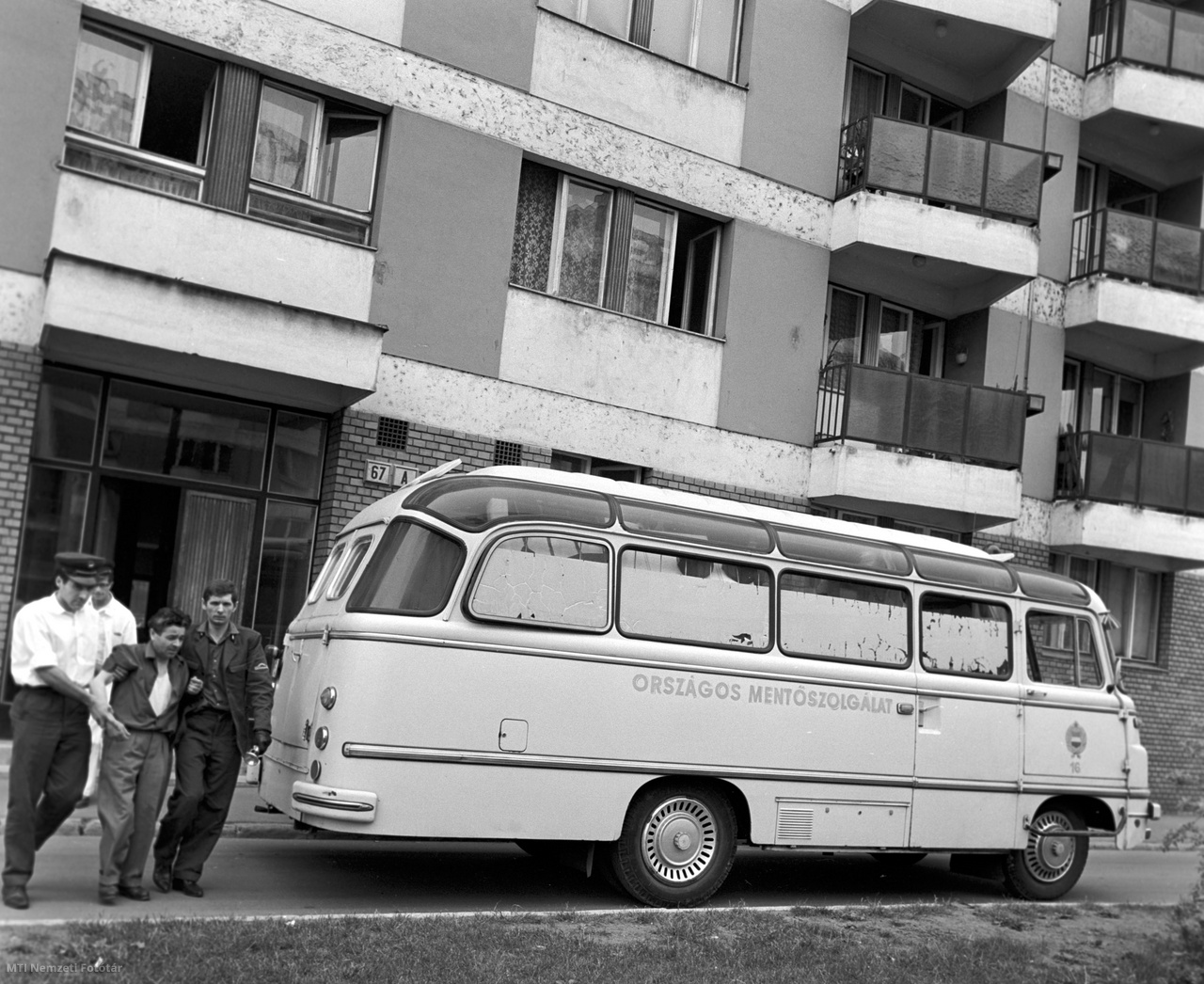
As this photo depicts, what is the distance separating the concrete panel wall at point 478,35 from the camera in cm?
1405

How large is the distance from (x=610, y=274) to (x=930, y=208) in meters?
4.56

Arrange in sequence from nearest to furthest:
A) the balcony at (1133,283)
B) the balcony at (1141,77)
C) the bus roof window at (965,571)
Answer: the bus roof window at (965,571) → the balcony at (1133,283) → the balcony at (1141,77)

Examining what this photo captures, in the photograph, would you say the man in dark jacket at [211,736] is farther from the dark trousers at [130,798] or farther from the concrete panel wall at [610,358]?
the concrete panel wall at [610,358]

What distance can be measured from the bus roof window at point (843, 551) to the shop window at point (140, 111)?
275 inches

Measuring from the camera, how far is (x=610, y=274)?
1556 cm

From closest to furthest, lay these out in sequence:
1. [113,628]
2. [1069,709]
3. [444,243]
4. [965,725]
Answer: [113,628] → [965,725] → [1069,709] → [444,243]

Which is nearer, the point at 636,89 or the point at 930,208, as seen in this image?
the point at 636,89

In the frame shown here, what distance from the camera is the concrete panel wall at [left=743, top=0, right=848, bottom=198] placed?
16562 mm

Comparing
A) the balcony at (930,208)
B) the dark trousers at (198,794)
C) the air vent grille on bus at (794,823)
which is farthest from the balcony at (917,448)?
the dark trousers at (198,794)

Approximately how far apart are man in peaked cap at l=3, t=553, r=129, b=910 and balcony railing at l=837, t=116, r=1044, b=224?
12.2 meters

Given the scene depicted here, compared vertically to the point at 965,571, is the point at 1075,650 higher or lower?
lower

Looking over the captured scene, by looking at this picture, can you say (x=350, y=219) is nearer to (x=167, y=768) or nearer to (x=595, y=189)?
(x=595, y=189)

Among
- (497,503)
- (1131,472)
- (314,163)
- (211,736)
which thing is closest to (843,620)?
(497,503)

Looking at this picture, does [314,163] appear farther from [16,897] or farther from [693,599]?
[16,897]
